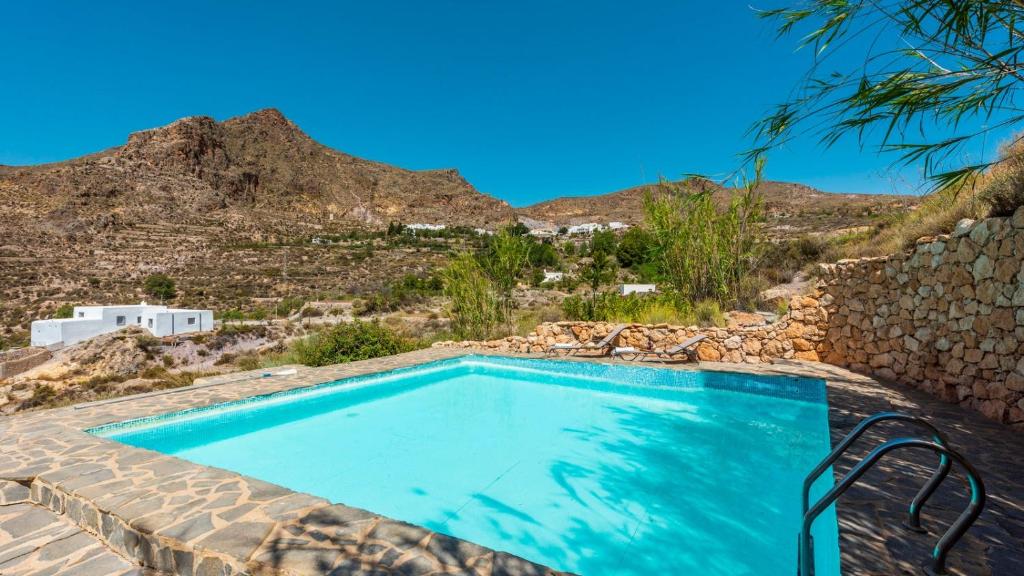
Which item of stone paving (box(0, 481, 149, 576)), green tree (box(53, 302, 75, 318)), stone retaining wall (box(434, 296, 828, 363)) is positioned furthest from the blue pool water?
green tree (box(53, 302, 75, 318))

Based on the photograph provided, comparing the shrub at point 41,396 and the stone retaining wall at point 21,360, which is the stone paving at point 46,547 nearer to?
the shrub at point 41,396

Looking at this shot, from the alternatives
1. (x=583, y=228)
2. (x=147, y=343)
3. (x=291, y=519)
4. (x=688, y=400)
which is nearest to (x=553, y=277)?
(x=583, y=228)

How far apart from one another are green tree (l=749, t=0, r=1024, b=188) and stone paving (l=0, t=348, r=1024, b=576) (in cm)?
174

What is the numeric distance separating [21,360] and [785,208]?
116ft

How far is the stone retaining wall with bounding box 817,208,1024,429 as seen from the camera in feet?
11.5

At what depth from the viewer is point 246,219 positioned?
1463 inches

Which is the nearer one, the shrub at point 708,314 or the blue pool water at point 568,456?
the blue pool water at point 568,456

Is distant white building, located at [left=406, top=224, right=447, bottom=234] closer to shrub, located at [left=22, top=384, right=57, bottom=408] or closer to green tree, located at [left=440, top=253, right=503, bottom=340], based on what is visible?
shrub, located at [left=22, top=384, right=57, bottom=408]

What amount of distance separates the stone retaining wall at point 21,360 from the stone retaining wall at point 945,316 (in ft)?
68.7

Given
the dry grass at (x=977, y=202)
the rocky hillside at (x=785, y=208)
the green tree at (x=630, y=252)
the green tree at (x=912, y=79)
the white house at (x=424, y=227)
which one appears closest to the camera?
the green tree at (x=912, y=79)

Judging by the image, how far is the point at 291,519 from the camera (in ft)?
6.89

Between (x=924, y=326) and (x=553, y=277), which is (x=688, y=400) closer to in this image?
(x=924, y=326)

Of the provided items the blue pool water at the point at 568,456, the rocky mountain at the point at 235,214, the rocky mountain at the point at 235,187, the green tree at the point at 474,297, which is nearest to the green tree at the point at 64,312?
the rocky mountain at the point at 235,214

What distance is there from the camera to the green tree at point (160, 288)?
2397 cm
